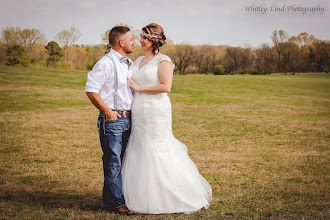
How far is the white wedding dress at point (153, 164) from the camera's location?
429 centimetres

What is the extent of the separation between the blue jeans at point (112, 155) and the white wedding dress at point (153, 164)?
108 mm

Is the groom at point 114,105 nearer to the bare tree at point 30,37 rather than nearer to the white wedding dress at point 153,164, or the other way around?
the white wedding dress at point 153,164

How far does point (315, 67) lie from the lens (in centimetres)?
6594

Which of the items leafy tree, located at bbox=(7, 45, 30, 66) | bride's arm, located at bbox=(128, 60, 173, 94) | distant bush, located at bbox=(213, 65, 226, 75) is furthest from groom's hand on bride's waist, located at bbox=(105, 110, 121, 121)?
distant bush, located at bbox=(213, 65, 226, 75)

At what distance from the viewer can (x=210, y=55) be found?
66188mm

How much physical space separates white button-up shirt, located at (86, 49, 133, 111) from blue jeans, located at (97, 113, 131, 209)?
20cm

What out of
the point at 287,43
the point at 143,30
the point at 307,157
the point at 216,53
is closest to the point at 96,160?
the point at 143,30

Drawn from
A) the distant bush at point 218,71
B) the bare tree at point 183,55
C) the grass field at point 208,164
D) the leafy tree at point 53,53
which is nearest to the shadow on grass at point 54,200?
the grass field at point 208,164

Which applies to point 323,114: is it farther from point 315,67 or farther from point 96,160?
point 315,67

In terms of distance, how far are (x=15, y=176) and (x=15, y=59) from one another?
43.8 metres

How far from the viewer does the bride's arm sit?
426 centimetres

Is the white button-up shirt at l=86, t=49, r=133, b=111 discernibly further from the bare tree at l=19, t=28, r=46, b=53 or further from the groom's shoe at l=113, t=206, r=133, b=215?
the bare tree at l=19, t=28, r=46, b=53

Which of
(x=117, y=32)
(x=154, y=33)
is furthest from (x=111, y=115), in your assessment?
(x=154, y=33)

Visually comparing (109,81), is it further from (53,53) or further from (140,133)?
(53,53)
